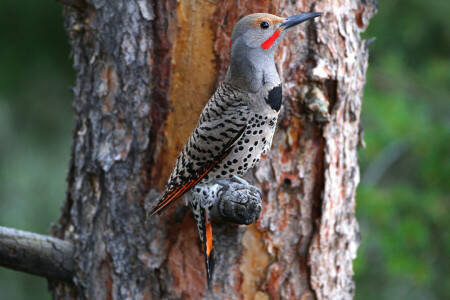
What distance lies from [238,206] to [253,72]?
55 centimetres

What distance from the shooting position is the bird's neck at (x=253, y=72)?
238 cm

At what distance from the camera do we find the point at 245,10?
8.91ft

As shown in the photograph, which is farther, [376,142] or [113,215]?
[376,142]

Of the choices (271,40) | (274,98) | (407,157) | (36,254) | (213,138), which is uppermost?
(271,40)

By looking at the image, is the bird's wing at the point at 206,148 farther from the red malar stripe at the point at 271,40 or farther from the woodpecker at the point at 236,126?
the red malar stripe at the point at 271,40

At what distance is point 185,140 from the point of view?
2799 mm

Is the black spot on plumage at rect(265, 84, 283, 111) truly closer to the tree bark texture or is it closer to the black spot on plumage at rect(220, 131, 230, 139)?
the black spot on plumage at rect(220, 131, 230, 139)

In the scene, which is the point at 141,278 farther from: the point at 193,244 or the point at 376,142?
the point at 376,142

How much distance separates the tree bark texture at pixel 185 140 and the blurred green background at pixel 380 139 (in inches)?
73.1

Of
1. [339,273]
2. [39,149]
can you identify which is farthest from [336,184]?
[39,149]

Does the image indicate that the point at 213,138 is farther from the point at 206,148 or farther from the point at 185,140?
the point at 185,140

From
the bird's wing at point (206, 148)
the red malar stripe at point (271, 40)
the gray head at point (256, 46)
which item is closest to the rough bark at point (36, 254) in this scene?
the bird's wing at point (206, 148)

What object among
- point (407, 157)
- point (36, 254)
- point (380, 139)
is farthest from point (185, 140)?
point (407, 157)

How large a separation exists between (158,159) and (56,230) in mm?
869
